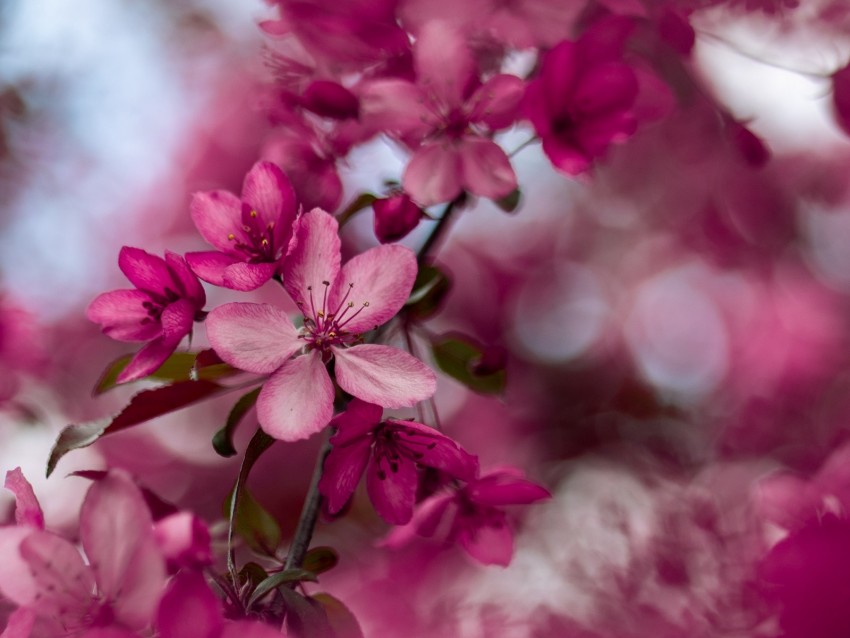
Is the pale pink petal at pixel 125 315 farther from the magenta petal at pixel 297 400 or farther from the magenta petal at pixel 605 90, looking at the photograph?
the magenta petal at pixel 605 90

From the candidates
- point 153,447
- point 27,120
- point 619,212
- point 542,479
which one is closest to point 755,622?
point 542,479

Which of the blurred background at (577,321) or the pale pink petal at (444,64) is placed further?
the blurred background at (577,321)

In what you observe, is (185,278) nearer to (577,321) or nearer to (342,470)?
(342,470)

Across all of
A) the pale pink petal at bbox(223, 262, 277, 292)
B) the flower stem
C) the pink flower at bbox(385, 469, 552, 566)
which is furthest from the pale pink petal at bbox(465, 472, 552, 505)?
the pale pink petal at bbox(223, 262, 277, 292)

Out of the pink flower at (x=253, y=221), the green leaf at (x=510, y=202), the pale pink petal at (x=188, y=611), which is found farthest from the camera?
the green leaf at (x=510, y=202)

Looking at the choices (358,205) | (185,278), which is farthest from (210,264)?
(358,205)

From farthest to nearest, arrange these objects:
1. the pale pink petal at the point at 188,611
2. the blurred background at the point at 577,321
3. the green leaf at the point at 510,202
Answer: the blurred background at the point at 577,321
the green leaf at the point at 510,202
the pale pink petal at the point at 188,611

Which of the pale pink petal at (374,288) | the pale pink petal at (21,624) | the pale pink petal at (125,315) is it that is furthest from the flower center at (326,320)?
the pale pink petal at (21,624)
